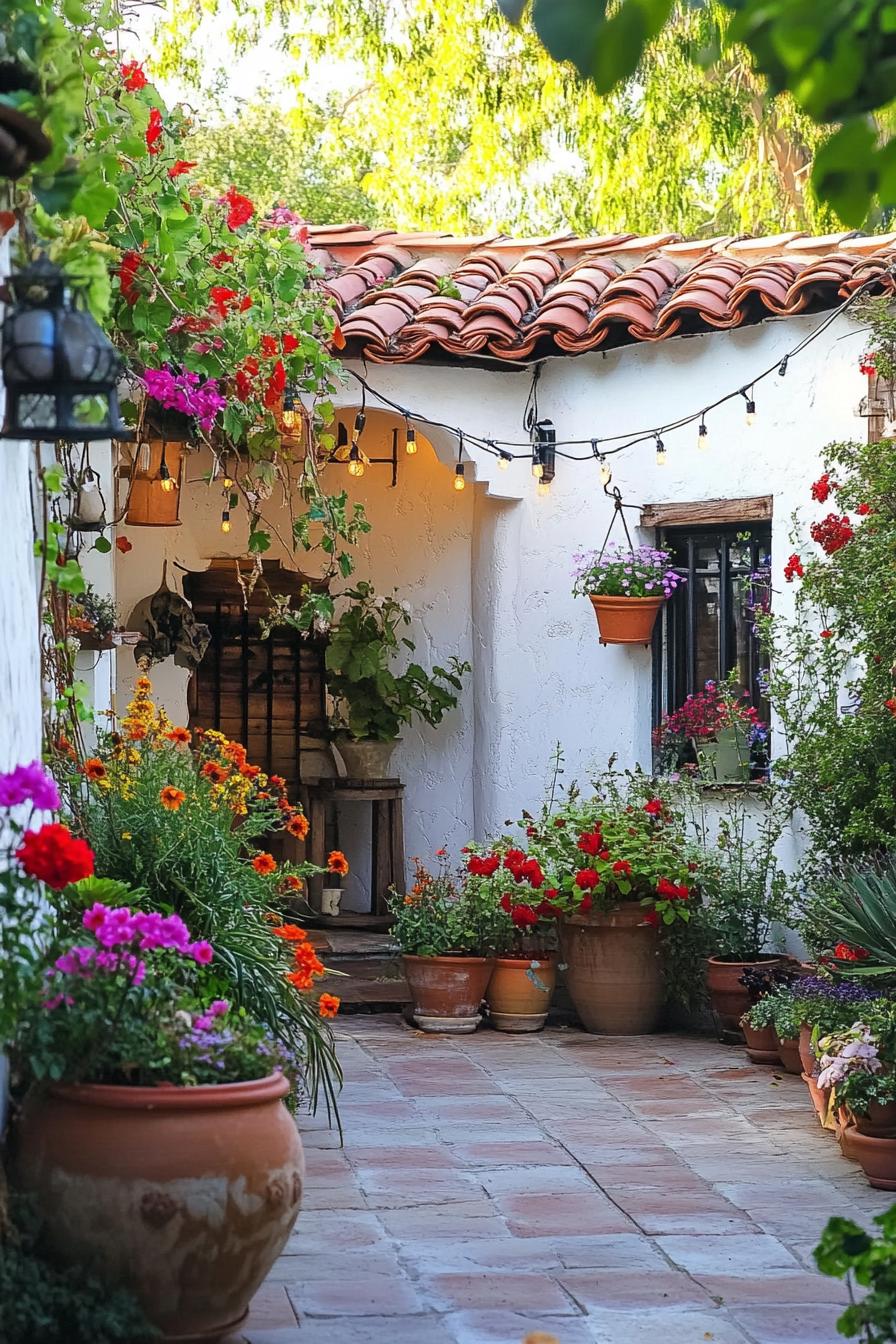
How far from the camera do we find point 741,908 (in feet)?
25.1

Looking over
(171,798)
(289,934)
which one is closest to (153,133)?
(171,798)

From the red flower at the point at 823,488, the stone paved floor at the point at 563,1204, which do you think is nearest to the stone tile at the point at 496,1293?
the stone paved floor at the point at 563,1204

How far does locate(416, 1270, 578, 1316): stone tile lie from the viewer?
162 inches

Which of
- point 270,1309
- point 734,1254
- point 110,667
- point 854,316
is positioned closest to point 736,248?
point 854,316

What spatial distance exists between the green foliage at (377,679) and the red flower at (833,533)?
272cm

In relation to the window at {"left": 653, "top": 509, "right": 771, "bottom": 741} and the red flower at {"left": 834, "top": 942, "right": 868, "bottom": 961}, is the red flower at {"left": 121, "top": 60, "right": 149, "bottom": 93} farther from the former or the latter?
the red flower at {"left": 834, "top": 942, "right": 868, "bottom": 961}

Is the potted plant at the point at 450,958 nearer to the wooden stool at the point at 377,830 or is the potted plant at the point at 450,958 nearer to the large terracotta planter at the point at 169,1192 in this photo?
the wooden stool at the point at 377,830

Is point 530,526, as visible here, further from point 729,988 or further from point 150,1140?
point 150,1140

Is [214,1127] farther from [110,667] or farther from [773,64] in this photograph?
[110,667]

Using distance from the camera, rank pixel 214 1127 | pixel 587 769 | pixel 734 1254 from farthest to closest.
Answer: pixel 587 769 < pixel 734 1254 < pixel 214 1127

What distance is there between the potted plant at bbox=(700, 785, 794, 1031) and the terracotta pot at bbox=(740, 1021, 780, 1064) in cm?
24

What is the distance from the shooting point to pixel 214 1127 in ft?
11.9

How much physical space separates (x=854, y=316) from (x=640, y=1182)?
394 cm

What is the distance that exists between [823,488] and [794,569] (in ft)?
1.34
